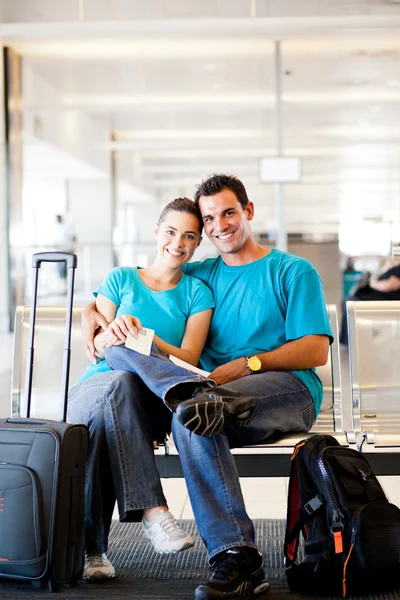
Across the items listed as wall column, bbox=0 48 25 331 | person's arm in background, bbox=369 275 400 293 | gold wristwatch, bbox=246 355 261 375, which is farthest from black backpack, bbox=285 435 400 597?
wall column, bbox=0 48 25 331

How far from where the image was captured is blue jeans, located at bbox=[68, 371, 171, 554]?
246 centimetres

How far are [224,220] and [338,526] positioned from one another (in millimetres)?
1102

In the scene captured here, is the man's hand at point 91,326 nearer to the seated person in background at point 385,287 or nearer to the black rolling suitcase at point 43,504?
the black rolling suitcase at point 43,504

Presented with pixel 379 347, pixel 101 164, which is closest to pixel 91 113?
pixel 101 164

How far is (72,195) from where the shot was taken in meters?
9.61

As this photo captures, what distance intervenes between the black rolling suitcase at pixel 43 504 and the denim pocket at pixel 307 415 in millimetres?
756

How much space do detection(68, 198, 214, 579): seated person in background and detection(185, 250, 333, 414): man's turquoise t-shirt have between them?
0.08 m

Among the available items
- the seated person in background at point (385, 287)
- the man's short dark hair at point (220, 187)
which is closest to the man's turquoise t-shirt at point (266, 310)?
the man's short dark hair at point (220, 187)

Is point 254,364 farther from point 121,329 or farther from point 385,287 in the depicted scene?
point 385,287

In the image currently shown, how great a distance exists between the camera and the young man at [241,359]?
235 cm

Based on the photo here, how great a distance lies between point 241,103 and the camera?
9.34m

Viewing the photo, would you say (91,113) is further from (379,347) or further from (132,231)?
(379,347)

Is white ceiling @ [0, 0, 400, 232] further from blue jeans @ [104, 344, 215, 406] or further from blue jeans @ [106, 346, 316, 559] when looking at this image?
blue jeans @ [104, 344, 215, 406]

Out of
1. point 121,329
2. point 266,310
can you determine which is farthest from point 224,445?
point 266,310
